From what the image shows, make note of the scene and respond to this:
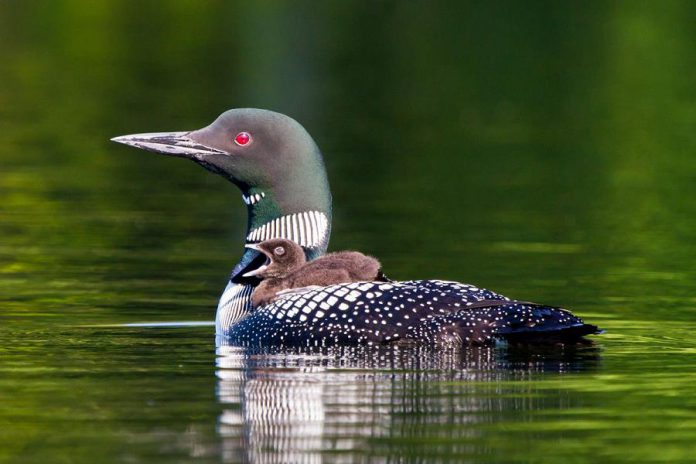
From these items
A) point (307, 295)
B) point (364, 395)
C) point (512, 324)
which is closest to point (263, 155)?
point (307, 295)

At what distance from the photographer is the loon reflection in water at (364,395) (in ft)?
19.8

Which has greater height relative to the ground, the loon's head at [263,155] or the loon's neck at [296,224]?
the loon's head at [263,155]

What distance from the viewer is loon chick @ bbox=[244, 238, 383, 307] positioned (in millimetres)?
8211

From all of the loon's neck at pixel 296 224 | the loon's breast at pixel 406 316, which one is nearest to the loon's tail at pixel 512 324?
the loon's breast at pixel 406 316

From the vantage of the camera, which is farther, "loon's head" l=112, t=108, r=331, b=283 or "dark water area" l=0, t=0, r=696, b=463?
"loon's head" l=112, t=108, r=331, b=283

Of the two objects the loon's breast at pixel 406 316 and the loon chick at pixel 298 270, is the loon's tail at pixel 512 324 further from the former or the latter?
the loon chick at pixel 298 270

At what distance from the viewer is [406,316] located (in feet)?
25.4

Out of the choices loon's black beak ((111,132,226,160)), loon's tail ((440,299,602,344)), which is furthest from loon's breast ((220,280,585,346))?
loon's black beak ((111,132,226,160))

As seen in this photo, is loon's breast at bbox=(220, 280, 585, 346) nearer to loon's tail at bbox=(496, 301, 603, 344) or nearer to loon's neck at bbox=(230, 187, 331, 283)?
loon's tail at bbox=(496, 301, 603, 344)

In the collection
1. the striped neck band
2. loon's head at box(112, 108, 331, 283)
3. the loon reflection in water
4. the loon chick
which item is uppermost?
loon's head at box(112, 108, 331, 283)

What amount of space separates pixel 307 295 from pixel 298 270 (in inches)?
14.6

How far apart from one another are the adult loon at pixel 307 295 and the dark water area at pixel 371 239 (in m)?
0.12

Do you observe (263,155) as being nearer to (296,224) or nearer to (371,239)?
(296,224)

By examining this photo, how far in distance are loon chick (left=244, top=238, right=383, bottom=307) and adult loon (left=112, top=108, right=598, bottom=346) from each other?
0.45ft
